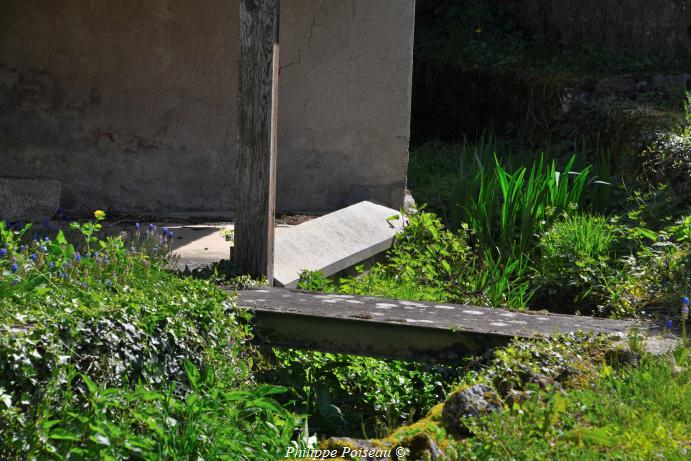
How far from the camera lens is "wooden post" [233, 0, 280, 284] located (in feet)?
16.6

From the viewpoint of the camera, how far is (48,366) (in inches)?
137

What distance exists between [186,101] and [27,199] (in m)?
1.53

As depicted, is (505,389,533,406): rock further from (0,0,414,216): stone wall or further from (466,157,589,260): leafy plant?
(0,0,414,216): stone wall

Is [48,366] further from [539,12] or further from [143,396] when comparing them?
[539,12]

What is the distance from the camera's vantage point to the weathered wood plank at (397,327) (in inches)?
175

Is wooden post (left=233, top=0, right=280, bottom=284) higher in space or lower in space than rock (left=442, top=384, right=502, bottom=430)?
higher

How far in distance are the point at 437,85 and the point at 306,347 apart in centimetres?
744

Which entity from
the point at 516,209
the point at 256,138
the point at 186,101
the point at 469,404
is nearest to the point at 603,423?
the point at 469,404

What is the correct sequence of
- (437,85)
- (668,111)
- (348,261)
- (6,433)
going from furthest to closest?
(437,85), (668,111), (348,261), (6,433)

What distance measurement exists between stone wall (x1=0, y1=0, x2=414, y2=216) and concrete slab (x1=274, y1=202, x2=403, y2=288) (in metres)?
0.71

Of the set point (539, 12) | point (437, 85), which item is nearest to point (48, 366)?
point (437, 85)

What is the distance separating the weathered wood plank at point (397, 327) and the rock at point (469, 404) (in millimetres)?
761

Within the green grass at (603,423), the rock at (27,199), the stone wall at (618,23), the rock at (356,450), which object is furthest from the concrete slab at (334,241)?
the stone wall at (618,23)

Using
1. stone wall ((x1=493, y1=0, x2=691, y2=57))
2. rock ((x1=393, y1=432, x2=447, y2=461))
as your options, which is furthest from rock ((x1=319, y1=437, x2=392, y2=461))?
stone wall ((x1=493, y1=0, x2=691, y2=57))
